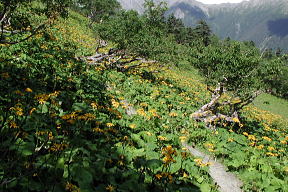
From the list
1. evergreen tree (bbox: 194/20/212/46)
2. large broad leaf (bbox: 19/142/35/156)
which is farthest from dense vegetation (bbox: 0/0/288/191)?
evergreen tree (bbox: 194/20/212/46)

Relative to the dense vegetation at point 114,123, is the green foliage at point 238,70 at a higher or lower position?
higher

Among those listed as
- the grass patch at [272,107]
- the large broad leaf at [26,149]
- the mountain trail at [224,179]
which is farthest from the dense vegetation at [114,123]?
the grass patch at [272,107]

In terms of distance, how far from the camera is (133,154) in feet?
25.7

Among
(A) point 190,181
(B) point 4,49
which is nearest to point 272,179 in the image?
(A) point 190,181

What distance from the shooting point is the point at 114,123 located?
33.1 ft

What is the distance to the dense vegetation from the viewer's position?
566 cm

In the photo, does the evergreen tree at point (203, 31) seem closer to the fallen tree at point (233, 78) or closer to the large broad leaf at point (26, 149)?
the fallen tree at point (233, 78)

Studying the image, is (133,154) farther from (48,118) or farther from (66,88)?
(66,88)

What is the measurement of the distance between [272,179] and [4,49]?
51.9 feet

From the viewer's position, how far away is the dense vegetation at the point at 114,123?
566 cm

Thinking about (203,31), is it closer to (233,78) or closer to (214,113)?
(233,78)

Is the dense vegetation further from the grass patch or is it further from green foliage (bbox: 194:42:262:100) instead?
the grass patch

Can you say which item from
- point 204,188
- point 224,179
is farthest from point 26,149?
point 224,179

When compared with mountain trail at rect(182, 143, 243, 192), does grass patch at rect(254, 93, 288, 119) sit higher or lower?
lower
